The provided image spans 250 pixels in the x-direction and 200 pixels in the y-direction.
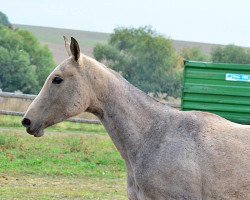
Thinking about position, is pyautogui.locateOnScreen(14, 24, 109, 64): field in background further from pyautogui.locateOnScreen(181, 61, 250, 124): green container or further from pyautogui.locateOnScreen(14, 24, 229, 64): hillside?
pyautogui.locateOnScreen(181, 61, 250, 124): green container

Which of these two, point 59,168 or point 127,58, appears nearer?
point 59,168

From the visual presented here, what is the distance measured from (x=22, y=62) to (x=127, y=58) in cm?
1138

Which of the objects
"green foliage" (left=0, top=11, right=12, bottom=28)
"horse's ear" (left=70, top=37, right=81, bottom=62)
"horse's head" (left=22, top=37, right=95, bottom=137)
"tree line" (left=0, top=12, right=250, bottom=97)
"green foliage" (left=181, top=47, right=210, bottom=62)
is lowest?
"green foliage" (left=0, top=11, right=12, bottom=28)

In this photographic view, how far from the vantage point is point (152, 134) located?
6.92 metres

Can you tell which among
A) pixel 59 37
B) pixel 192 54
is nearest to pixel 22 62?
pixel 192 54

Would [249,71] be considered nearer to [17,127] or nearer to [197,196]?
[17,127]

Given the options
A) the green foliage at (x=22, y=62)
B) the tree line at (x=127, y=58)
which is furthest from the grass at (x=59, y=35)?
the green foliage at (x=22, y=62)

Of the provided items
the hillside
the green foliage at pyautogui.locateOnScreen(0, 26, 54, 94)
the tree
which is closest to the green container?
the green foliage at pyautogui.locateOnScreen(0, 26, 54, 94)

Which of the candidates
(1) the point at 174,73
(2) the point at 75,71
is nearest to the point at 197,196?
(2) the point at 75,71

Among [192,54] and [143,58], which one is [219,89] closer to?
[143,58]

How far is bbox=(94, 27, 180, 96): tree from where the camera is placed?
62.3m

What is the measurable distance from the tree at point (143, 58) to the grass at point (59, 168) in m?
40.7

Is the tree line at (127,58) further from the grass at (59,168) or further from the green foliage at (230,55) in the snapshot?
the grass at (59,168)

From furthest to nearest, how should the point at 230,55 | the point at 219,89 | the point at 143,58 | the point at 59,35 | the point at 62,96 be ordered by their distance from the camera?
the point at 59,35 < the point at 230,55 < the point at 143,58 < the point at 219,89 < the point at 62,96
